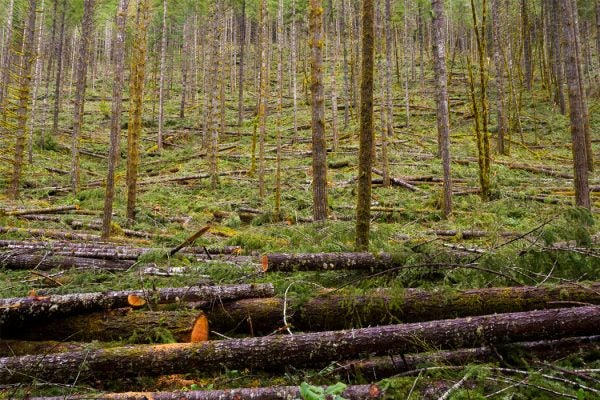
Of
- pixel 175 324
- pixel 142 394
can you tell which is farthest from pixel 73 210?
pixel 142 394

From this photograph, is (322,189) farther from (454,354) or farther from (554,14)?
(554,14)

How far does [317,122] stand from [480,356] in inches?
221

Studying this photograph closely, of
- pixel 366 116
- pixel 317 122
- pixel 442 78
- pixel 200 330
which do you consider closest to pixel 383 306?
pixel 200 330

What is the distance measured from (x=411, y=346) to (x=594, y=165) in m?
16.9

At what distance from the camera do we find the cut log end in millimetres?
4137

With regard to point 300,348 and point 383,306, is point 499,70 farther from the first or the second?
point 300,348

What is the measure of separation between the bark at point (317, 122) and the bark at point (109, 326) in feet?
14.5

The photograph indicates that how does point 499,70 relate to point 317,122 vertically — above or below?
above

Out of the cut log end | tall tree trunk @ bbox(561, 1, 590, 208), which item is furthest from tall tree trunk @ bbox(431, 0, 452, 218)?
the cut log end

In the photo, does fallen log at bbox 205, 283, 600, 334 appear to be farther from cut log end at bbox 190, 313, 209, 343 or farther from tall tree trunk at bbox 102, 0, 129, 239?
tall tree trunk at bbox 102, 0, 129, 239

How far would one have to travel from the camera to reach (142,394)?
304 centimetres

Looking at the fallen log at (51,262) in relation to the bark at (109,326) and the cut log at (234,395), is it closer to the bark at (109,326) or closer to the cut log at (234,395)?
the bark at (109,326)

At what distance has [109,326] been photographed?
421 centimetres

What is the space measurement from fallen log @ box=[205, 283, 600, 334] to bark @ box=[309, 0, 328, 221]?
13.4ft
